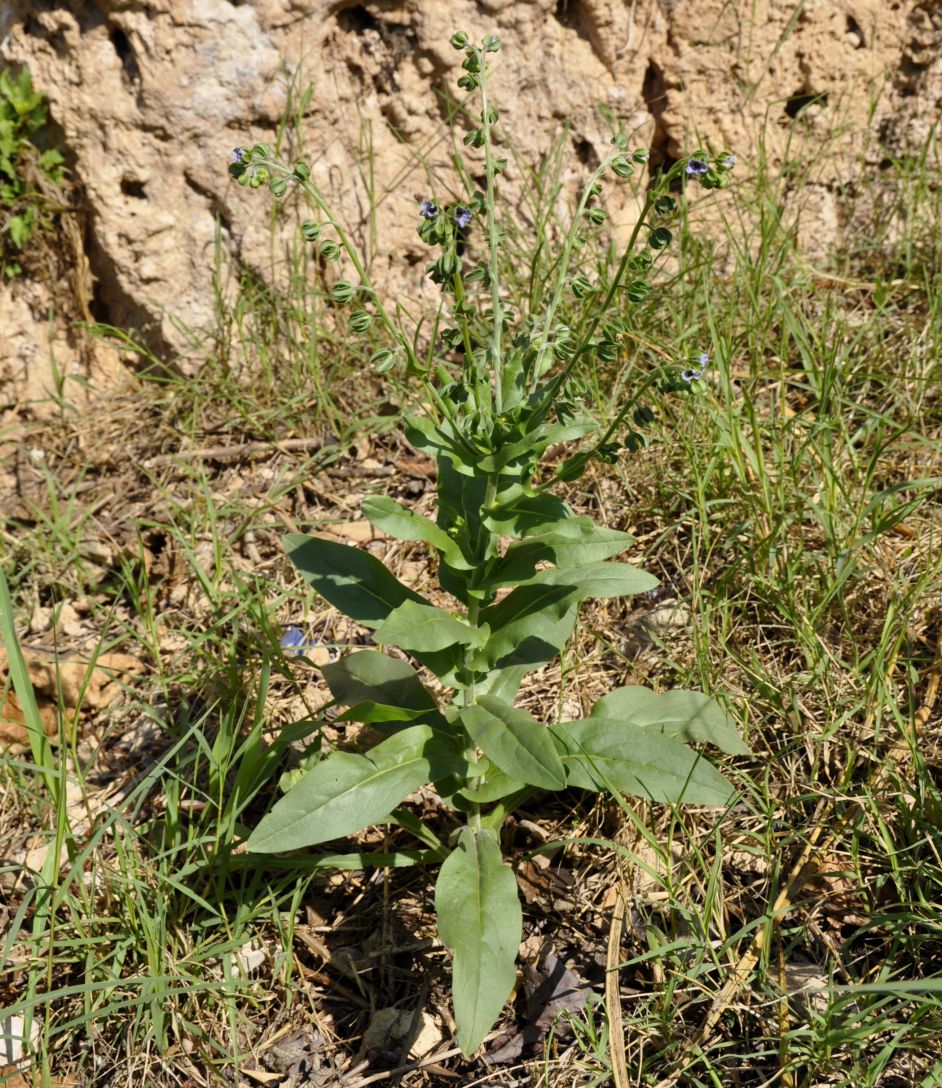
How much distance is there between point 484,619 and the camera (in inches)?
104

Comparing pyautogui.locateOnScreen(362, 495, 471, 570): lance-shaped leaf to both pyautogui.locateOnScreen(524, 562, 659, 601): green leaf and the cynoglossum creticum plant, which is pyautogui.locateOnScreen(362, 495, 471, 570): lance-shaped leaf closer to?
the cynoglossum creticum plant

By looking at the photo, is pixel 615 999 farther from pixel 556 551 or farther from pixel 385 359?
pixel 385 359

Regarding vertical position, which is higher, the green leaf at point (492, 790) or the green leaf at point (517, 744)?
the green leaf at point (517, 744)

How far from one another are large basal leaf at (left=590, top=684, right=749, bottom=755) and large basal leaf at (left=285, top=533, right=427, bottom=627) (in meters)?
0.57

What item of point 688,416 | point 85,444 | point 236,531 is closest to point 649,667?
point 688,416

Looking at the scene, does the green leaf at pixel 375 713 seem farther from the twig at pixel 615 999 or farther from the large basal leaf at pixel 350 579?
the twig at pixel 615 999

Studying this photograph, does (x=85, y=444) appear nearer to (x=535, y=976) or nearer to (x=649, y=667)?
(x=649, y=667)

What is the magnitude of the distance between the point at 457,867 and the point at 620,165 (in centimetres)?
157

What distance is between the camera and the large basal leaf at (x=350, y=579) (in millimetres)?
2646

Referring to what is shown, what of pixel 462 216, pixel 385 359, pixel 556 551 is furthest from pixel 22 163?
pixel 556 551

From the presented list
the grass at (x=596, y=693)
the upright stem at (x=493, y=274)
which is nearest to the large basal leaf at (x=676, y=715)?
the grass at (x=596, y=693)

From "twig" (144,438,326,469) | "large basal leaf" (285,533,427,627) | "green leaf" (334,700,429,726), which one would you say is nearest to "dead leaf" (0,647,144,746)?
"twig" (144,438,326,469)

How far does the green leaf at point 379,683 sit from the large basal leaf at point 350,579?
0.50ft

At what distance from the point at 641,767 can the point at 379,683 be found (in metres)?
0.69
